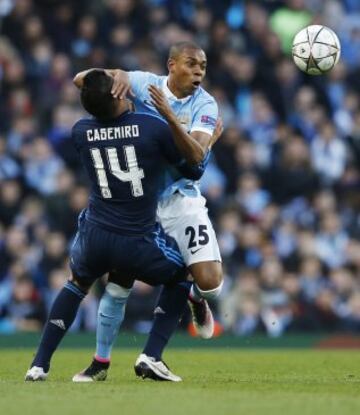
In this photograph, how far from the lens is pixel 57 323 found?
9.22 meters

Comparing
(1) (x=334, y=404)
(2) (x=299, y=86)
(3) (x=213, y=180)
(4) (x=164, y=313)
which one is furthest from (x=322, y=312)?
(1) (x=334, y=404)

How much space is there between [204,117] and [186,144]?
534 millimetres

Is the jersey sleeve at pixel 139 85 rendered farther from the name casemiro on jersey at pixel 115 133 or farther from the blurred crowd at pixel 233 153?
A: the blurred crowd at pixel 233 153

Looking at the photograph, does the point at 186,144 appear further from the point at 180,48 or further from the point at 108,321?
the point at 108,321

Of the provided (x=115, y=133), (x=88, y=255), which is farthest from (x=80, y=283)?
(x=115, y=133)

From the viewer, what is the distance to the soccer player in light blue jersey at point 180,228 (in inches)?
366

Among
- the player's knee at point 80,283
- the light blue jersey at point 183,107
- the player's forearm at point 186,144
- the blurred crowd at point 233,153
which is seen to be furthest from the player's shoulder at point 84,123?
the blurred crowd at point 233,153

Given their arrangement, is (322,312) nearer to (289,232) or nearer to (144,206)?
(289,232)

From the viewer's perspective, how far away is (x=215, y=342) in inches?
604

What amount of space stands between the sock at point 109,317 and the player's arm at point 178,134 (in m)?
1.08

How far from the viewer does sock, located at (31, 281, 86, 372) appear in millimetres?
9172

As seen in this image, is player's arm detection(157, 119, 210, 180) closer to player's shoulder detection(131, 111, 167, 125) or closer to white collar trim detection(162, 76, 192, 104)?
player's shoulder detection(131, 111, 167, 125)

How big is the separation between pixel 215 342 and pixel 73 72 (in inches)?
199

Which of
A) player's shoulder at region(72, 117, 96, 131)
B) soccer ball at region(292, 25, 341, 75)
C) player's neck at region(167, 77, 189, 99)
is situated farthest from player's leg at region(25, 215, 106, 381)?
soccer ball at region(292, 25, 341, 75)
